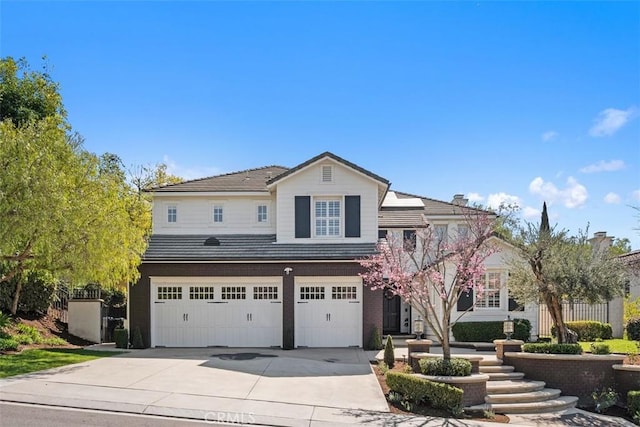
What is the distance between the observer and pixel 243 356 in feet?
54.9

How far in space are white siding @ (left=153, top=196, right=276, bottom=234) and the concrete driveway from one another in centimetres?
627

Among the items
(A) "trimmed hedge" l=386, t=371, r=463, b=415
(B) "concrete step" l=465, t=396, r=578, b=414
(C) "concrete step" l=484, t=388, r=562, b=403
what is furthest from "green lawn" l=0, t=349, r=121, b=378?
(C) "concrete step" l=484, t=388, r=562, b=403

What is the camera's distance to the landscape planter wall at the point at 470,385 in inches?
453

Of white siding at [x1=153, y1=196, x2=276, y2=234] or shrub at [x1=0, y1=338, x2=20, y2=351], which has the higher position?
white siding at [x1=153, y1=196, x2=276, y2=234]

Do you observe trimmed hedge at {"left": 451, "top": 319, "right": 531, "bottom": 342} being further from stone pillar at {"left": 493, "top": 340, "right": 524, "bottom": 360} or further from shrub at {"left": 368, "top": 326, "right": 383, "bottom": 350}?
stone pillar at {"left": 493, "top": 340, "right": 524, "bottom": 360}

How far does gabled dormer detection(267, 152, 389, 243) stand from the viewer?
780 inches

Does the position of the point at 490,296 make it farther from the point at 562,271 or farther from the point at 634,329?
the point at 562,271

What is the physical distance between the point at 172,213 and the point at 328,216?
6609 mm

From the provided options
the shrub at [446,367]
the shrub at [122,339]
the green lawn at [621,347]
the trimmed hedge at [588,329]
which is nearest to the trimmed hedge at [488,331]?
the green lawn at [621,347]

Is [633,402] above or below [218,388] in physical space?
below

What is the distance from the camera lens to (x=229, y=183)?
22.0 m

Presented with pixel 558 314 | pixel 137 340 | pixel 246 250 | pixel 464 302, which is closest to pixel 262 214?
pixel 246 250

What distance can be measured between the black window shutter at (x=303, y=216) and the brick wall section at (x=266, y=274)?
4.35ft

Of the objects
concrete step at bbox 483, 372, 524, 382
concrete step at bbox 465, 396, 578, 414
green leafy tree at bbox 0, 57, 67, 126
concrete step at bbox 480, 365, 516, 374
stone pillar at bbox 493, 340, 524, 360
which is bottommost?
concrete step at bbox 465, 396, 578, 414
